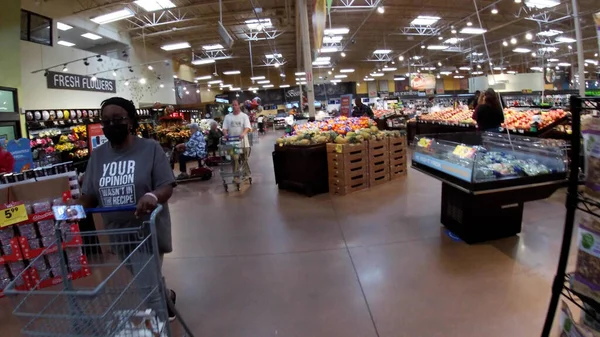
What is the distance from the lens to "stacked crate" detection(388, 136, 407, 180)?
21.5ft

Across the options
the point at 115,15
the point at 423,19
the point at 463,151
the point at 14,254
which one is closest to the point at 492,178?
the point at 463,151

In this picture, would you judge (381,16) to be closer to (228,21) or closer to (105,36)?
(228,21)

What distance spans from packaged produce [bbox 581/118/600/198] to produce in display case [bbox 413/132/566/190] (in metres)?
2.01

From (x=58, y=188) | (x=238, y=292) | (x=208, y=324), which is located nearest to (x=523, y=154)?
(x=238, y=292)

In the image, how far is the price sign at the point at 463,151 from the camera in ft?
10.4

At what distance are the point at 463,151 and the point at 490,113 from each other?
2.97 meters

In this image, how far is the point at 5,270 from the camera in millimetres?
3199

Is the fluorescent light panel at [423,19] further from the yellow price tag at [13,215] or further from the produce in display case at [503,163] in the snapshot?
the yellow price tag at [13,215]

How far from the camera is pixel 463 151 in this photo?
3312mm

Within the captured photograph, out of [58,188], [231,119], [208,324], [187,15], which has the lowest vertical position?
[208,324]

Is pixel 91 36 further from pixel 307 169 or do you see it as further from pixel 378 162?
pixel 378 162

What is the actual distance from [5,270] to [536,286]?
4.62 m

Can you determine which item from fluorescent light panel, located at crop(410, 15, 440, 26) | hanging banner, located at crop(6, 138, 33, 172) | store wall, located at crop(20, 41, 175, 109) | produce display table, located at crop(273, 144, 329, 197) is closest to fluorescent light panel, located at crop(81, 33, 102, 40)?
store wall, located at crop(20, 41, 175, 109)

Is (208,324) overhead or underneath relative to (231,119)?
underneath
